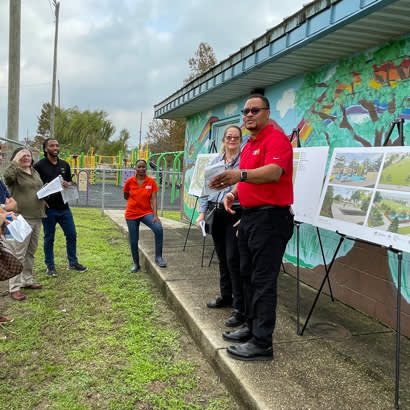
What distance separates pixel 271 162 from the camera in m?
2.46

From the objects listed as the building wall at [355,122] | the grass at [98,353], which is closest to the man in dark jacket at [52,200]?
the grass at [98,353]

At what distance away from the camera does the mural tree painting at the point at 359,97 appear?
3457mm

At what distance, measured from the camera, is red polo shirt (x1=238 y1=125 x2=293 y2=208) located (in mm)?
2486

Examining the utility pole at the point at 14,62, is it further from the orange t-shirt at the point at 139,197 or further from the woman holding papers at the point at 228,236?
the woman holding papers at the point at 228,236

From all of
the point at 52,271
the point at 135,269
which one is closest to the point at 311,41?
the point at 135,269

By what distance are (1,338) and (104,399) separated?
149cm

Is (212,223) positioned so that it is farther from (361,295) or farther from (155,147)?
(155,147)

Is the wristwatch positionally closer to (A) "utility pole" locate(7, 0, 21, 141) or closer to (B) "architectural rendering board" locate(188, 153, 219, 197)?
(B) "architectural rendering board" locate(188, 153, 219, 197)

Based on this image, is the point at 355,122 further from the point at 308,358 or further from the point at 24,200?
the point at 24,200

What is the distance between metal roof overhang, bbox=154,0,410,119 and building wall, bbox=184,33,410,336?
0.17 meters


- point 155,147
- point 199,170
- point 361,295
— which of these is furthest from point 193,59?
point 361,295

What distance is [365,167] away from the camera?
2910 millimetres

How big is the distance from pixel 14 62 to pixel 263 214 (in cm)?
775

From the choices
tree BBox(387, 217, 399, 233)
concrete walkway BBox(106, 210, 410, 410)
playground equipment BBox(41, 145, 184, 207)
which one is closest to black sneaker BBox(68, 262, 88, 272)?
concrete walkway BBox(106, 210, 410, 410)
